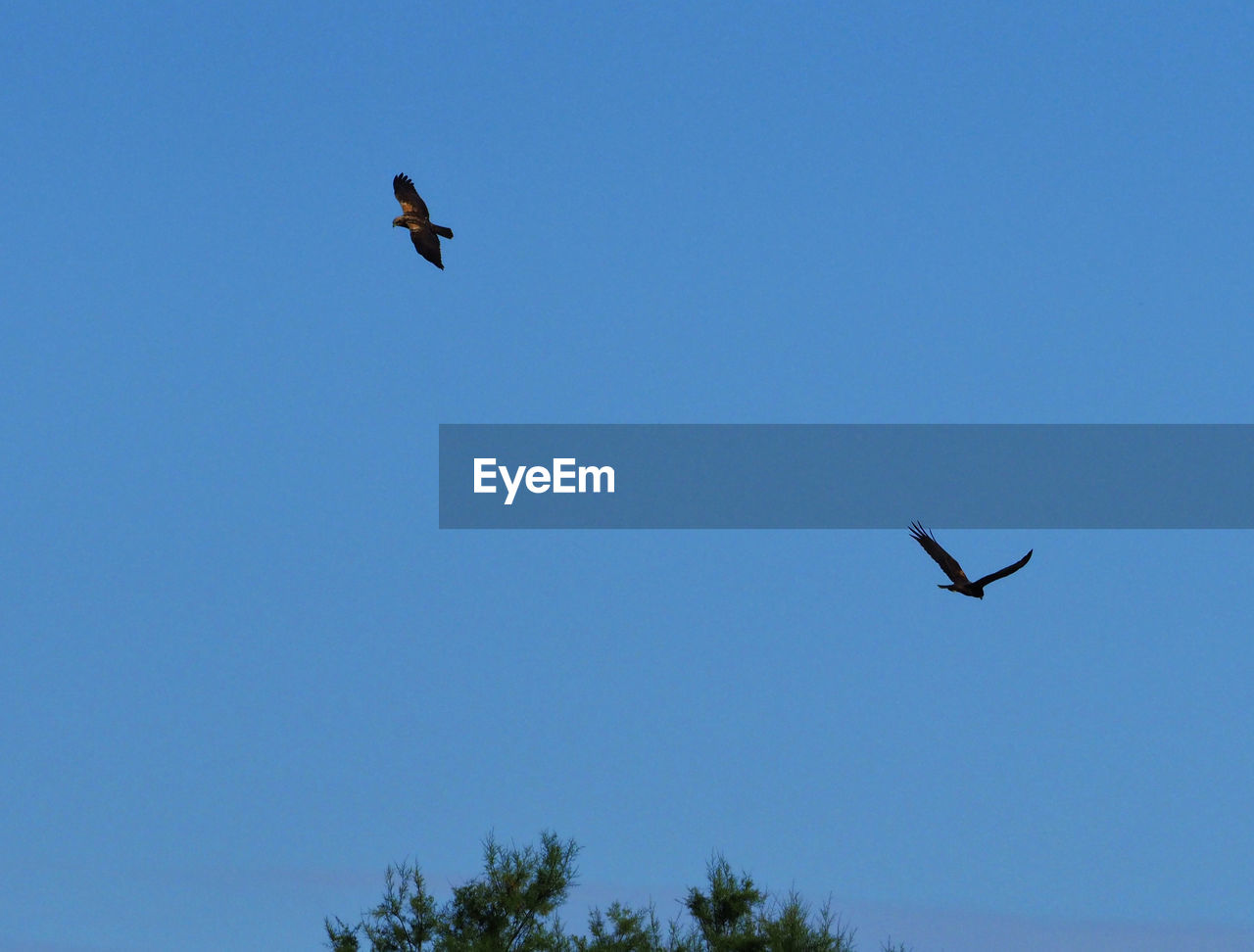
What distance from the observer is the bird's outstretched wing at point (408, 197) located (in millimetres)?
34938

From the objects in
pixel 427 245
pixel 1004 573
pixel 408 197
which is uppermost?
pixel 408 197

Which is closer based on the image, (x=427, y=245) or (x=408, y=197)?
(x=427, y=245)

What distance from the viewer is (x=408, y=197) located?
1390 inches

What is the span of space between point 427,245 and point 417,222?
1.15m

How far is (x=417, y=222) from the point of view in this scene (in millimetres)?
34562

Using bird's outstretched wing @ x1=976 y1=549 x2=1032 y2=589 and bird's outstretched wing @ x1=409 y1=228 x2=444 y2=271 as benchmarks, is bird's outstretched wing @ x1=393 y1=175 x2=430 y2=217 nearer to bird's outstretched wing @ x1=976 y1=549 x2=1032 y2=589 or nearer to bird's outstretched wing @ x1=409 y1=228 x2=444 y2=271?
bird's outstretched wing @ x1=409 y1=228 x2=444 y2=271

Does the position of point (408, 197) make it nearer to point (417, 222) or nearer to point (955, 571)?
point (417, 222)

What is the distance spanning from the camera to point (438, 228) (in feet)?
112

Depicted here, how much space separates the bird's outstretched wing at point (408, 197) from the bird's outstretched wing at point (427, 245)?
85cm

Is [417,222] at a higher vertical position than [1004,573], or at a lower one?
higher

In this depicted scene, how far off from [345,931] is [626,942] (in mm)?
8252

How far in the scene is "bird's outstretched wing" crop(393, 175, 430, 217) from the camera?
3494 centimetres

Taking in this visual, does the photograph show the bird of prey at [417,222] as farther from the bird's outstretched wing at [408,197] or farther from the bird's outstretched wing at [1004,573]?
the bird's outstretched wing at [1004,573]

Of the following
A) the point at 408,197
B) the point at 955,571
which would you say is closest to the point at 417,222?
the point at 408,197
